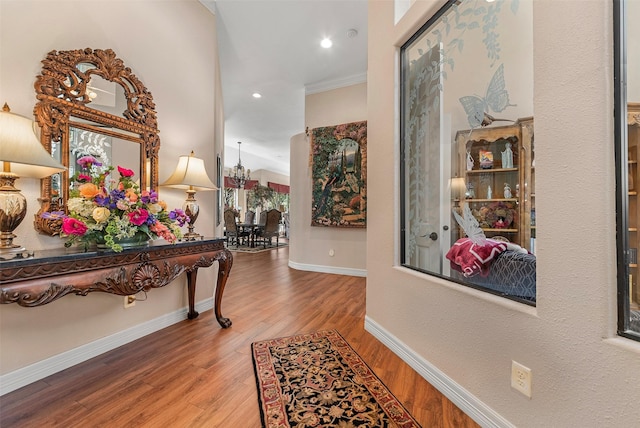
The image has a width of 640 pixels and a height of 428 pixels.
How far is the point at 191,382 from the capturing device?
1.62m

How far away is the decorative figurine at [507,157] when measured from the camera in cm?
156

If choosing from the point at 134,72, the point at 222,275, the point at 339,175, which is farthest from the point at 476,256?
the point at 339,175

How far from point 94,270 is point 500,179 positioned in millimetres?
2483

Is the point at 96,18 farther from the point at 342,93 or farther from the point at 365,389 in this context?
the point at 342,93

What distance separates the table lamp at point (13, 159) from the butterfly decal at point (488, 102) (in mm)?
2330

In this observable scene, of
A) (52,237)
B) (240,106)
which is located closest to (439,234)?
(52,237)

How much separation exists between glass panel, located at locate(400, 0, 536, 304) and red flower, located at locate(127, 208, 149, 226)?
1.80 m

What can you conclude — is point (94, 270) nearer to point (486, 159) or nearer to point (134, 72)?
point (134, 72)

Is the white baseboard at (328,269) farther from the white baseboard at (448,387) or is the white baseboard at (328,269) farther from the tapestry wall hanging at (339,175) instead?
the white baseboard at (448,387)

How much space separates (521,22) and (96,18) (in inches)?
107

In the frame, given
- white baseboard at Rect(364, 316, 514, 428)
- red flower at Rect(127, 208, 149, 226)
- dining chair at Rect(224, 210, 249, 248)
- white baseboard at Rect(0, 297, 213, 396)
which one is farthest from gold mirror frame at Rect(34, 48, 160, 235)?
dining chair at Rect(224, 210, 249, 248)

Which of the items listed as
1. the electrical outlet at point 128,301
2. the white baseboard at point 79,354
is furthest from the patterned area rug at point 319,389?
the electrical outlet at point 128,301

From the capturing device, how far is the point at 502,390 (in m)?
1.19

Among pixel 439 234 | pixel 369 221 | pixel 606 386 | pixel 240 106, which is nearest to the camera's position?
pixel 606 386
